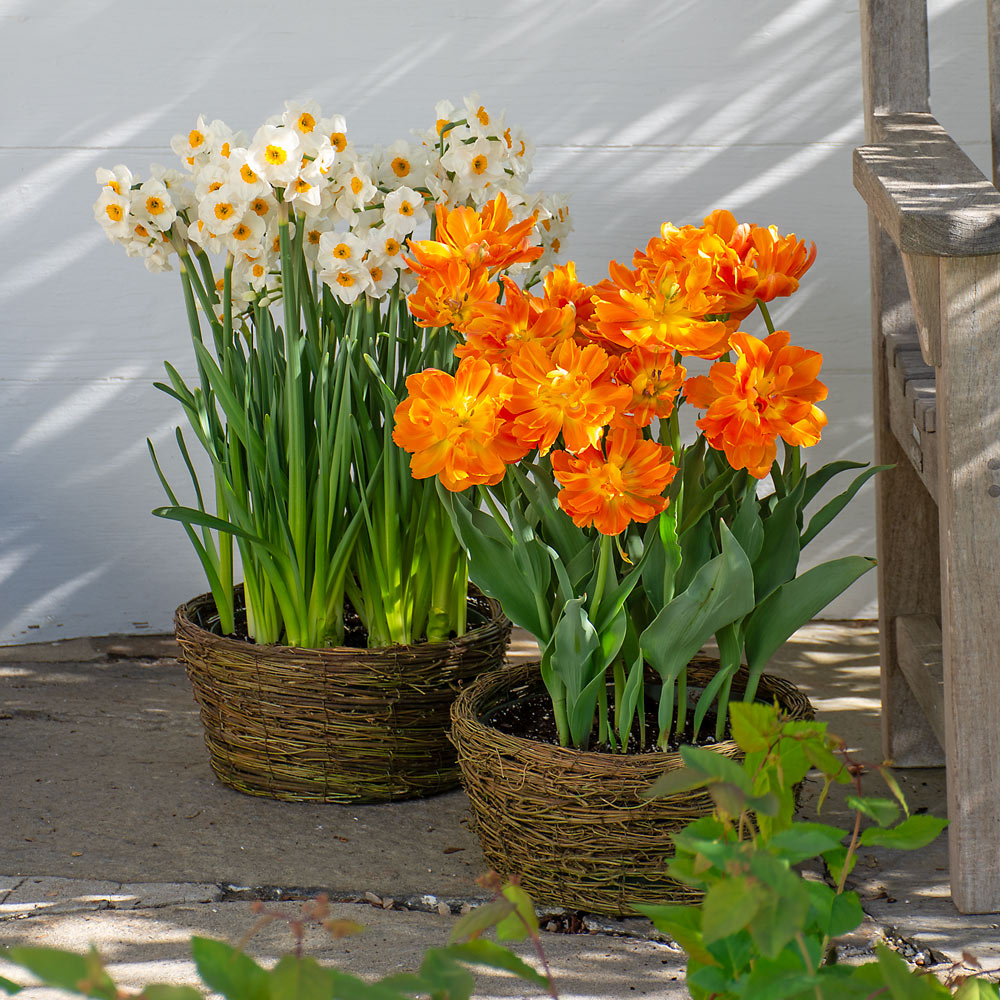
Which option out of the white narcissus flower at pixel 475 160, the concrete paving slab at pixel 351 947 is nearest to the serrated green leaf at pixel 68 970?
the concrete paving slab at pixel 351 947

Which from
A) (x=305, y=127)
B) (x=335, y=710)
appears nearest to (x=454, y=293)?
(x=305, y=127)

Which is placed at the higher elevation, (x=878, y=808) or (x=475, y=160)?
(x=475, y=160)

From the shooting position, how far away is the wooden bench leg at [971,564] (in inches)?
49.5

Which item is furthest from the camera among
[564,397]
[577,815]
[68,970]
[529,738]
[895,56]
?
[895,56]

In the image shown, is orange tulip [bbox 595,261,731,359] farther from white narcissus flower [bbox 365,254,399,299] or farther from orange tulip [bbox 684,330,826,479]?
white narcissus flower [bbox 365,254,399,299]

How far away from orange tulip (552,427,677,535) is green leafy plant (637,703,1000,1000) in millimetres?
530

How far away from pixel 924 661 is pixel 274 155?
3.55 ft

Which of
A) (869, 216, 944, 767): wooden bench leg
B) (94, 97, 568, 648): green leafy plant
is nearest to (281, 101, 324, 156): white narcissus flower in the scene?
(94, 97, 568, 648): green leafy plant

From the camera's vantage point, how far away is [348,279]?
1452mm

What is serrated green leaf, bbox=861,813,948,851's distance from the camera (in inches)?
21.9

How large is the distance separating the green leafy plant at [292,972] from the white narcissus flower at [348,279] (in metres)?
1.07

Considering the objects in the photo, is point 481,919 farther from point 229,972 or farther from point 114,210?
point 114,210

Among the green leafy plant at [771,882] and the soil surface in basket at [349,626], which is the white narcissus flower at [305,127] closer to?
the soil surface in basket at [349,626]

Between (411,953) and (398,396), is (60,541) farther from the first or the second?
(411,953)
